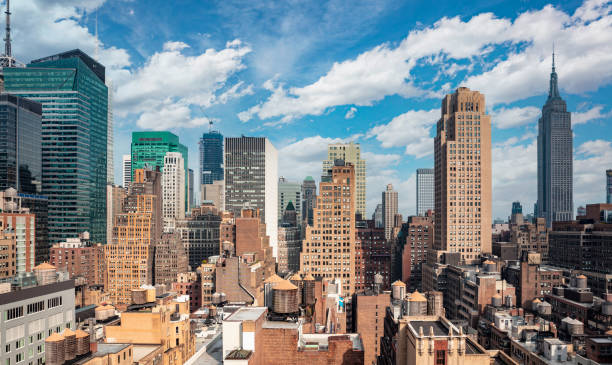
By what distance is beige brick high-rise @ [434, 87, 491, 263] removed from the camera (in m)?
173

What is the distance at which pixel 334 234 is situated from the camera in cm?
16688

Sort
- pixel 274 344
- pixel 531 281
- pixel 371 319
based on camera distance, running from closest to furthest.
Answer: pixel 274 344, pixel 371 319, pixel 531 281

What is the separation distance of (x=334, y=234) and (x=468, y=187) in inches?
2297

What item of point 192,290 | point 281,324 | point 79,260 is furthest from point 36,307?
point 79,260

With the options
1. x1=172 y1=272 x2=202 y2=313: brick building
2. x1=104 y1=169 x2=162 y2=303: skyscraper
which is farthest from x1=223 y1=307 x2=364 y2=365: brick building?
x1=104 y1=169 x2=162 y2=303: skyscraper

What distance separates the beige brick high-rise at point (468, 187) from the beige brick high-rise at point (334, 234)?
132 feet

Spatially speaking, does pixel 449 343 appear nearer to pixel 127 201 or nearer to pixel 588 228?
pixel 588 228

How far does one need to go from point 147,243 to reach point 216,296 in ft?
259

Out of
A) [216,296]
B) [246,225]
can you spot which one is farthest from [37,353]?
[246,225]

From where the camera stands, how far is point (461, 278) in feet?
449

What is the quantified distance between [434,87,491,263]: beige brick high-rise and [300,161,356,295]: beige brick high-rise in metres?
40.3

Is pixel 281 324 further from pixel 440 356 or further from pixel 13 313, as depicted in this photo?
pixel 13 313

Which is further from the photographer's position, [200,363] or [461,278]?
[461,278]

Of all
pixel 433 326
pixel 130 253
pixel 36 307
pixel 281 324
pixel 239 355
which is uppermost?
pixel 281 324
